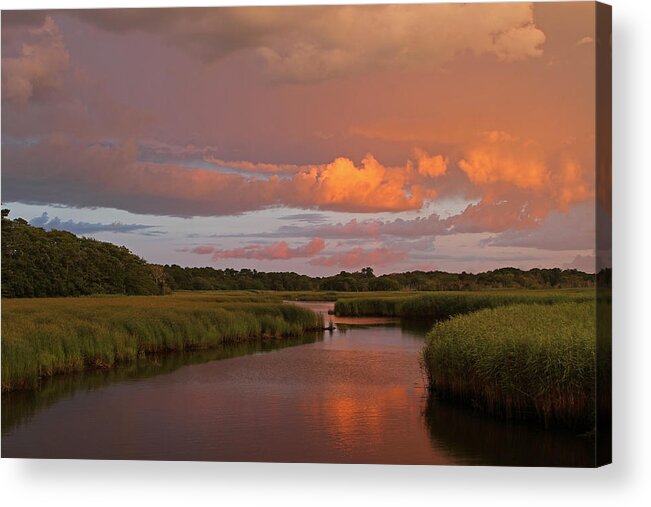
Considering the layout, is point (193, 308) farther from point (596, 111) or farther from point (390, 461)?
point (596, 111)

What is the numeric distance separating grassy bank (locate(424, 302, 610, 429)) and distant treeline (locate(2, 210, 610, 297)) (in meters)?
0.34

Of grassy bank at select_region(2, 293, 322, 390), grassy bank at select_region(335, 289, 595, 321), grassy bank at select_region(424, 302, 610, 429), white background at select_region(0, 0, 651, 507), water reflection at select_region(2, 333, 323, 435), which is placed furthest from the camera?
grassy bank at select_region(2, 293, 322, 390)

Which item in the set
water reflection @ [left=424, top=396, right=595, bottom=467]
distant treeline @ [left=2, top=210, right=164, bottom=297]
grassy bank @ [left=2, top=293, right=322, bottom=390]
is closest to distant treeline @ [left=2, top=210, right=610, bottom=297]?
distant treeline @ [left=2, top=210, right=164, bottom=297]

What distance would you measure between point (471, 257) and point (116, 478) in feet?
11.6

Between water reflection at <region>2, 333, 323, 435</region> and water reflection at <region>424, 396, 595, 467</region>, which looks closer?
water reflection at <region>424, 396, 595, 467</region>

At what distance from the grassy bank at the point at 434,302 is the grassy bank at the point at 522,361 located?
0.08 m

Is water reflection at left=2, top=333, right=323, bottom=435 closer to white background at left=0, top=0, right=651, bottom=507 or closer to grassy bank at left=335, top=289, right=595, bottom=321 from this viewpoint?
grassy bank at left=335, top=289, right=595, bottom=321

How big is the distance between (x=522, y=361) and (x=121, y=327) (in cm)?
380

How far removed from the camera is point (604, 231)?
645 centimetres

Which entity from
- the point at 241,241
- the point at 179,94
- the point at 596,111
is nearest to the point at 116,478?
the point at 241,241

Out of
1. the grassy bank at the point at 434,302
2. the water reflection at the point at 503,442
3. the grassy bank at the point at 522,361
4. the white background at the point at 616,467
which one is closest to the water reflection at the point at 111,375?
the grassy bank at the point at 434,302

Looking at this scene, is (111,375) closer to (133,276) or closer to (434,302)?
(133,276)

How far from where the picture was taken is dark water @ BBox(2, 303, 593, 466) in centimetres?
666

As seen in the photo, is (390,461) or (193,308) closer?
(390,461)
